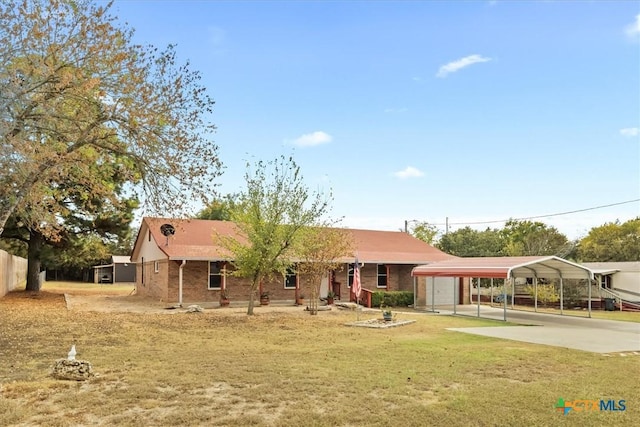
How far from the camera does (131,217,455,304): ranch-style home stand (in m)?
23.0

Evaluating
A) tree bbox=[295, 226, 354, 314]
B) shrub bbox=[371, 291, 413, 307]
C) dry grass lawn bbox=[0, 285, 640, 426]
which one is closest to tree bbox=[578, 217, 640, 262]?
shrub bbox=[371, 291, 413, 307]

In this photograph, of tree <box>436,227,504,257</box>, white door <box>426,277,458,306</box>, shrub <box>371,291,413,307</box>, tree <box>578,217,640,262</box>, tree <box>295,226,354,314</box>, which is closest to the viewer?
tree <box>295,226,354,314</box>

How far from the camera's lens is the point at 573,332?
15469 mm

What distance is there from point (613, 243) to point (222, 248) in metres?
35.7

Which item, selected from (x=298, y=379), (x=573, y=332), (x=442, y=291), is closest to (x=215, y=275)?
(x=442, y=291)

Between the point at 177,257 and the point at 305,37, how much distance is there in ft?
37.6

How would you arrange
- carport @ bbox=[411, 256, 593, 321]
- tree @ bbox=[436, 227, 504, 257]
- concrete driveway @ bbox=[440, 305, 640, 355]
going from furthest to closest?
1. tree @ bbox=[436, 227, 504, 257]
2. carport @ bbox=[411, 256, 593, 321]
3. concrete driveway @ bbox=[440, 305, 640, 355]

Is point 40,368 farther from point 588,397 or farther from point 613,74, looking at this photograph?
point 613,74

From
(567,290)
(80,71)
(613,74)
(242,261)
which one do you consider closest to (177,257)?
(242,261)

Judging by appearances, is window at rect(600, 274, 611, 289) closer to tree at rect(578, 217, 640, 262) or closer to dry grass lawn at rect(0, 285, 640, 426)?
tree at rect(578, 217, 640, 262)

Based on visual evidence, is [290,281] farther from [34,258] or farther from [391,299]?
[34,258]

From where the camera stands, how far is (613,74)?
14547 millimetres

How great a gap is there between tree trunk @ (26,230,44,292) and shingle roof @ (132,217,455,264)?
5.24m

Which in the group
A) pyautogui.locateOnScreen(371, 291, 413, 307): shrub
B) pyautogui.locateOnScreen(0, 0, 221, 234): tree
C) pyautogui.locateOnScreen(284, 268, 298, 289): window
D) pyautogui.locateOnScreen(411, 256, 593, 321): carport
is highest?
pyautogui.locateOnScreen(0, 0, 221, 234): tree
